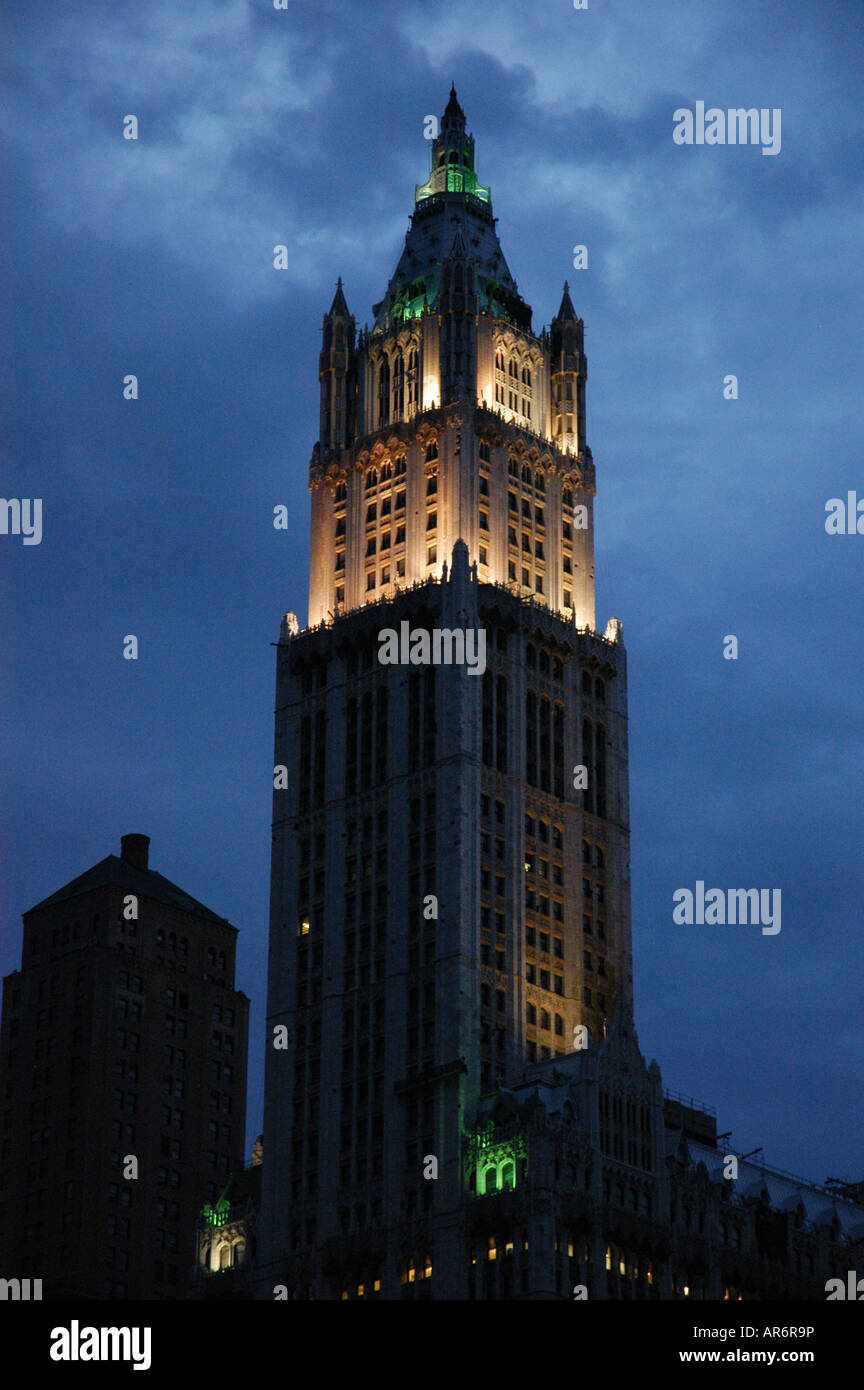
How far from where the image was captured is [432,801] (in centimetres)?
17450

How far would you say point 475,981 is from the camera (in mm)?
167375

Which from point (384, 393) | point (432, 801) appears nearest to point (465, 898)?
point (432, 801)

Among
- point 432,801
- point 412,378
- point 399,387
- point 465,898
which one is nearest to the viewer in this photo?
point 465,898

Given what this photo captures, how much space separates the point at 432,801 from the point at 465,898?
869cm

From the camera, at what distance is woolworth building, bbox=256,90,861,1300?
161 m

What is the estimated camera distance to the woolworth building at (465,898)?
161 m

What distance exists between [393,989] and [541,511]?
42897 mm

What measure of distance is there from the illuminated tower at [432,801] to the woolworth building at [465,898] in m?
0.24
